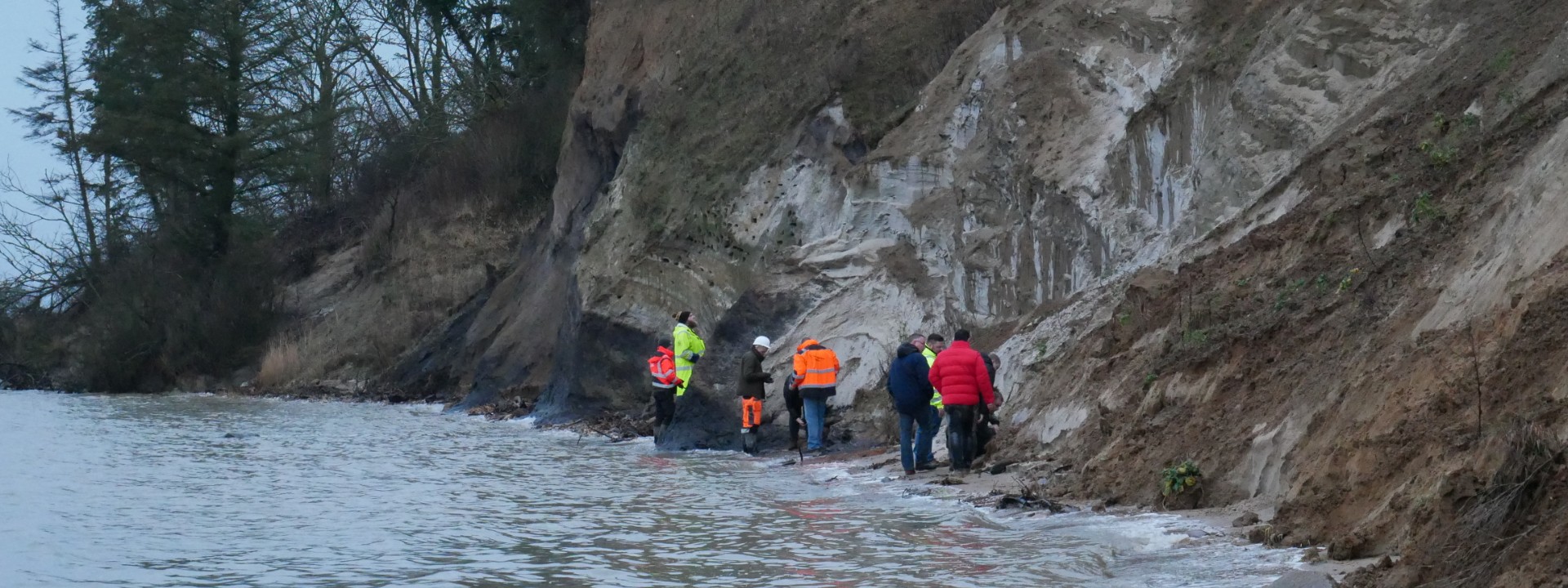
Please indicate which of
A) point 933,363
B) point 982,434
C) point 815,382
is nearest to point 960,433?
point 982,434

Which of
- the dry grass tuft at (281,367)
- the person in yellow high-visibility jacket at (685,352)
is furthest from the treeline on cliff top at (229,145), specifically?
the person in yellow high-visibility jacket at (685,352)

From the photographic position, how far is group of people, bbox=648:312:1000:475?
13.2 m

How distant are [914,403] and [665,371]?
5.61 metres

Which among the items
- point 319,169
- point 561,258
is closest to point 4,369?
point 319,169

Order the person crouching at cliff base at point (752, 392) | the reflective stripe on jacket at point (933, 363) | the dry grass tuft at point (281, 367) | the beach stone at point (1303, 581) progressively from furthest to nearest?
the dry grass tuft at point (281, 367), the person crouching at cliff base at point (752, 392), the reflective stripe on jacket at point (933, 363), the beach stone at point (1303, 581)

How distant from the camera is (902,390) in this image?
548 inches

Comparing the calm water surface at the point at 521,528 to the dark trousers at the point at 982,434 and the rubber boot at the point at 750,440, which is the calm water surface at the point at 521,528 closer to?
the rubber boot at the point at 750,440

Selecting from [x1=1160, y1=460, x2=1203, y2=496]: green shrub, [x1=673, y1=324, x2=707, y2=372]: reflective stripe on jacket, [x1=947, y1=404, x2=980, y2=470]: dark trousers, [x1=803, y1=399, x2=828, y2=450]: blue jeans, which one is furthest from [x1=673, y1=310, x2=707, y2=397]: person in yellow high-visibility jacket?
[x1=1160, y1=460, x2=1203, y2=496]: green shrub

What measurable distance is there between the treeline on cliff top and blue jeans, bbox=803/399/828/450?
19668 millimetres

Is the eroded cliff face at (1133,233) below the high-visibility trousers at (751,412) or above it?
above

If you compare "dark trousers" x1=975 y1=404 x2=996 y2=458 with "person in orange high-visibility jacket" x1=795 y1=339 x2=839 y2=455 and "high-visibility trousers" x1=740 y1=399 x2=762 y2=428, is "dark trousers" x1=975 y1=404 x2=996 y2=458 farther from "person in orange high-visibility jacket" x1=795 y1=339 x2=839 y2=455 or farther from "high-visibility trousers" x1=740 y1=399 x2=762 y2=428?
"high-visibility trousers" x1=740 y1=399 x2=762 y2=428

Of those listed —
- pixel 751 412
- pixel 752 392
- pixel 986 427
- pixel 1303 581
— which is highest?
pixel 752 392

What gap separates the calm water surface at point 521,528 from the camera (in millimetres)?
8477

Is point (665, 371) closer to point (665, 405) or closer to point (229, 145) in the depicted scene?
point (665, 405)
